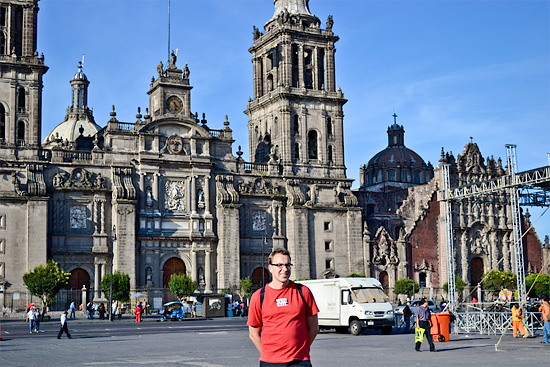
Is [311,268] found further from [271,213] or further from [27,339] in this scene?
[27,339]

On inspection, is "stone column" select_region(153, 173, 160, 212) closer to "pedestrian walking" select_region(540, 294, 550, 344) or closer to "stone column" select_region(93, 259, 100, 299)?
"stone column" select_region(93, 259, 100, 299)

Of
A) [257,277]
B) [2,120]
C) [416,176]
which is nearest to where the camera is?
[2,120]

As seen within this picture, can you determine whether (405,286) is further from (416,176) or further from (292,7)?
(416,176)

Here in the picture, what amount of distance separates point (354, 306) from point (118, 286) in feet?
104

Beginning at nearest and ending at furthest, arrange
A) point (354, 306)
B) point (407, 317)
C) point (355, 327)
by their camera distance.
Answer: point (355, 327)
point (354, 306)
point (407, 317)

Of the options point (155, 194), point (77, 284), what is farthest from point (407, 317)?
point (77, 284)

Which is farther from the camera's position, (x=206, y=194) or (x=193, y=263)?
(x=206, y=194)

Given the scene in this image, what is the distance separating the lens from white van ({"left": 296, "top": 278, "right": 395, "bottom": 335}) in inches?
1282

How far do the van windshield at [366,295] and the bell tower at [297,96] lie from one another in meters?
39.9

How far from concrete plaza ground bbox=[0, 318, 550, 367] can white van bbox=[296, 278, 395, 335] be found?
1074 mm

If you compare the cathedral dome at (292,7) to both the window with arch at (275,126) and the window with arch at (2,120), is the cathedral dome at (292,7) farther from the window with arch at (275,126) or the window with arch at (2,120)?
the window with arch at (2,120)

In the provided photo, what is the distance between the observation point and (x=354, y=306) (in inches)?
1296

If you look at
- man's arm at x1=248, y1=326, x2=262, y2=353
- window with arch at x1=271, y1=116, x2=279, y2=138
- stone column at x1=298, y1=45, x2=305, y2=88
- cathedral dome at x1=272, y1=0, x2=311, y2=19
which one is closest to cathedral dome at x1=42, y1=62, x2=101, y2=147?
window with arch at x1=271, y1=116, x2=279, y2=138

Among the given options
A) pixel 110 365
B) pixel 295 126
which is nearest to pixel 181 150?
pixel 295 126
